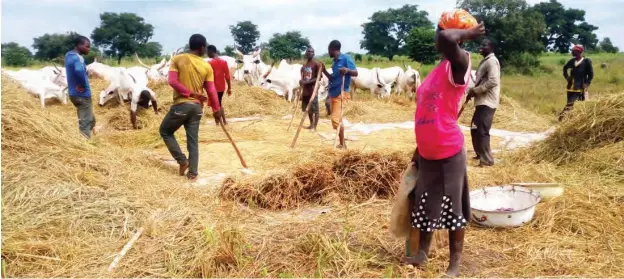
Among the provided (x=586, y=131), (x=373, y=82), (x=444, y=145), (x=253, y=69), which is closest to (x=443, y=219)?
(x=444, y=145)

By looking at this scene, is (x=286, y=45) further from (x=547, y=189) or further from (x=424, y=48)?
(x=547, y=189)

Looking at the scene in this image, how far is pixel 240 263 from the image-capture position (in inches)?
111

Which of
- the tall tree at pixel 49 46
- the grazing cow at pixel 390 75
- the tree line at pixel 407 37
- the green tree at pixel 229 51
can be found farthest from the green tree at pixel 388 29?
the grazing cow at pixel 390 75

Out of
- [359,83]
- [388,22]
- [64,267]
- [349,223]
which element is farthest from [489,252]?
[388,22]

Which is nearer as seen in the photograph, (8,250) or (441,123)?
(441,123)

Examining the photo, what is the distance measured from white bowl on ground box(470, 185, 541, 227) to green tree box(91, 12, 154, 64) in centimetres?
3985

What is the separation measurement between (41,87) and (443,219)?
9.75 metres

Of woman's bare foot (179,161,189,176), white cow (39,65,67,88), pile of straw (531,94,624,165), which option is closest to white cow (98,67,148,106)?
white cow (39,65,67,88)

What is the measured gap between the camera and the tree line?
92.2ft

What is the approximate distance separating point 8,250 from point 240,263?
1381mm

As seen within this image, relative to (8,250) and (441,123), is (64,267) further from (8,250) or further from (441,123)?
(441,123)

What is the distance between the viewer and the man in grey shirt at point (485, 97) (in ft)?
17.9

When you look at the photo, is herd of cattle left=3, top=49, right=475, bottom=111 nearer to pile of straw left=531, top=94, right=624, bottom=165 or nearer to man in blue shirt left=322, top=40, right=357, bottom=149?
man in blue shirt left=322, top=40, right=357, bottom=149

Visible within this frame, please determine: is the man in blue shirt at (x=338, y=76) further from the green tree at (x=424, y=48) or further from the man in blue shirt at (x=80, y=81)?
the green tree at (x=424, y=48)
